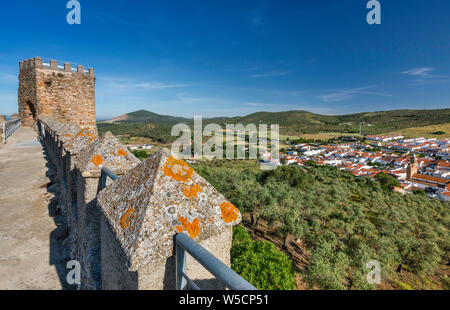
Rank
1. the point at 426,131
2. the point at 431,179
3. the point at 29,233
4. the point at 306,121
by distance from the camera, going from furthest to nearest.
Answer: the point at 306,121 → the point at 426,131 → the point at 431,179 → the point at 29,233

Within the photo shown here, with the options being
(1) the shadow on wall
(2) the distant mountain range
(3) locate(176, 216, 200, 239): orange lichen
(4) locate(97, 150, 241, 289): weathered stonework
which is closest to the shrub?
(1) the shadow on wall

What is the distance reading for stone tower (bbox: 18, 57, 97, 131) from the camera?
14414 mm

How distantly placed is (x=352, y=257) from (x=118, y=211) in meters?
17.7

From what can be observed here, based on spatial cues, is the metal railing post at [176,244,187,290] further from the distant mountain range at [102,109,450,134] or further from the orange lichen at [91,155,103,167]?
the distant mountain range at [102,109,450,134]

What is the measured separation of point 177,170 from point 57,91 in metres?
17.7

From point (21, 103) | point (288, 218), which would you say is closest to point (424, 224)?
point (288, 218)

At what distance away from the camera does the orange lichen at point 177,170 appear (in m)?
1.69

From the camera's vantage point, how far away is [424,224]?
20.9 meters

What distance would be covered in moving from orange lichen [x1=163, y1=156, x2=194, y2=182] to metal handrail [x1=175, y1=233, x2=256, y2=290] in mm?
434

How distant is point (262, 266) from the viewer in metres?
10.4

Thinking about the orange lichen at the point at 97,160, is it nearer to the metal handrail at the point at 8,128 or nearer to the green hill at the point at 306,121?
the metal handrail at the point at 8,128

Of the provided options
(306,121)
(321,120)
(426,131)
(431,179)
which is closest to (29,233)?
(431,179)

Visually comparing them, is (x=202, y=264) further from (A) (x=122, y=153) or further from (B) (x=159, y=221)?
(A) (x=122, y=153)
